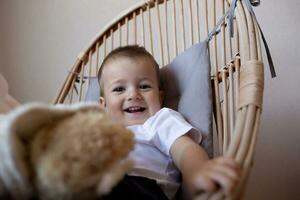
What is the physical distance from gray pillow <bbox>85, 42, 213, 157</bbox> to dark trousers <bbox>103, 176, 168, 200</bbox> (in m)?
0.20

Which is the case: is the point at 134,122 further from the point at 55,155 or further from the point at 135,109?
the point at 55,155

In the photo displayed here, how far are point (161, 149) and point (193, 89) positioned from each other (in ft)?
0.64

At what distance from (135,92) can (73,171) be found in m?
0.54

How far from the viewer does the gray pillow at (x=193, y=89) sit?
0.80 m

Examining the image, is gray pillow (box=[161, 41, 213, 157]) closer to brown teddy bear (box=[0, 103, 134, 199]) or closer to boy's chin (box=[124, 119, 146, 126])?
boy's chin (box=[124, 119, 146, 126])

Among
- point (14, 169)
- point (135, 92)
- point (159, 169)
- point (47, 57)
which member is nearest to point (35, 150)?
point (14, 169)

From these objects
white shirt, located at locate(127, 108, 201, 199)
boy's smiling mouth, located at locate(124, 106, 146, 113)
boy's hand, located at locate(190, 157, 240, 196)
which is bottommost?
white shirt, located at locate(127, 108, 201, 199)

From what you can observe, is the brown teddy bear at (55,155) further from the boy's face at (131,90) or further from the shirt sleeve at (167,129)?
the boy's face at (131,90)

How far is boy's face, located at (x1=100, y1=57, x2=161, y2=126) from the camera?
0.85 m

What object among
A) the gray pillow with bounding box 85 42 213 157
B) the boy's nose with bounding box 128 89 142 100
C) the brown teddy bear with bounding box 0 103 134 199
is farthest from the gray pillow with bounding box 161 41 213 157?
the brown teddy bear with bounding box 0 103 134 199

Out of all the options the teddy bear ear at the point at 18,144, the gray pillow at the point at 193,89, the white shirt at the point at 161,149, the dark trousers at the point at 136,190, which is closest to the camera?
the teddy bear ear at the point at 18,144

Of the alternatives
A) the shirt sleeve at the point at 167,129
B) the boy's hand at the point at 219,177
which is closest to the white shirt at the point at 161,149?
the shirt sleeve at the point at 167,129

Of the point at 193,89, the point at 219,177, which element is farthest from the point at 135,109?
the point at 219,177

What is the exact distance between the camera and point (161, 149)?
0.73 metres
